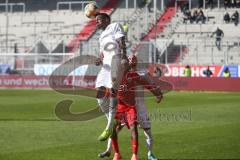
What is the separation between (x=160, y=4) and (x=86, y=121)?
39229 mm

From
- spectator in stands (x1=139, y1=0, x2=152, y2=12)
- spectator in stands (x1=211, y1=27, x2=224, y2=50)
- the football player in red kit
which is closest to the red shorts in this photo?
the football player in red kit

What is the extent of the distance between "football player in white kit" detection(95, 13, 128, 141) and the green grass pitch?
3.53ft

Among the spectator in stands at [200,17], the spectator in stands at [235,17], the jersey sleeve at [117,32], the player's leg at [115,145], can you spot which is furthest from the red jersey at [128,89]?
the spectator in stands at [200,17]

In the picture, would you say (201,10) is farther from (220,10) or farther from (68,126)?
(68,126)

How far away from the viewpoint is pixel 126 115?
1162 centimetres

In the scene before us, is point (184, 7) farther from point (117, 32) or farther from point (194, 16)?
point (117, 32)

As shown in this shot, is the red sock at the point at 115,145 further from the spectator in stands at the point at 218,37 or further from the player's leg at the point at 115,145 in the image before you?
the spectator in stands at the point at 218,37

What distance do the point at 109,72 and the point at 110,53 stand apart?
1.04 feet

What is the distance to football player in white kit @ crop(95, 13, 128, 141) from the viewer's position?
36.4 ft

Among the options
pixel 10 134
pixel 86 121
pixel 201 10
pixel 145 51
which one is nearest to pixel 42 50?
pixel 145 51

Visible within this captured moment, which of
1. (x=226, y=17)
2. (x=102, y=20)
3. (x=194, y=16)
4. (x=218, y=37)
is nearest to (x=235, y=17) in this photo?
(x=226, y=17)

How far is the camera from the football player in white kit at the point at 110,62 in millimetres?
11102

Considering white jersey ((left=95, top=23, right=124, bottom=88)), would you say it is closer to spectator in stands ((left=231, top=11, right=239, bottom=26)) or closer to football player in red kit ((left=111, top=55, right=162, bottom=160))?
football player in red kit ((left=111, top=55, right=162, bottom=160))

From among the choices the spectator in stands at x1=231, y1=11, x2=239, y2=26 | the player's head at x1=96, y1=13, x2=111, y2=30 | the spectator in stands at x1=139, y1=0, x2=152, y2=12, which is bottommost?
the player's head at x1=96, y1=13, x2=111, y2=30
